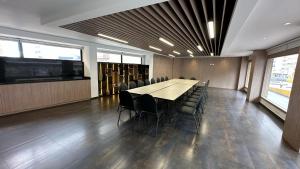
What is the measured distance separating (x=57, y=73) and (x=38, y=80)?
724mm

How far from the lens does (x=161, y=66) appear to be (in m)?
10.5

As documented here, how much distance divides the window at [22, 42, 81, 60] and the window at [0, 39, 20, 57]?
0.60 feet

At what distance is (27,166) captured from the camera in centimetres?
183

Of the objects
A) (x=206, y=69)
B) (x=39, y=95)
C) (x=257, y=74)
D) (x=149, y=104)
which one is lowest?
(x=39, y=95)

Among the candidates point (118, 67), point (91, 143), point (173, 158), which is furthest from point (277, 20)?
point (118, 67)

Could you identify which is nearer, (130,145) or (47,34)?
(130,145)

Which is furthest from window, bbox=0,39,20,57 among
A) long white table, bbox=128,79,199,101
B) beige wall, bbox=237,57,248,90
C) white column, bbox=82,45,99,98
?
beige wall, bbox=237,57,248,90

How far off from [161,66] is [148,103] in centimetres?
798

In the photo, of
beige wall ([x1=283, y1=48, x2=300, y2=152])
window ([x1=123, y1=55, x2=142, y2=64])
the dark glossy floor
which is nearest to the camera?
the dark glossy floor

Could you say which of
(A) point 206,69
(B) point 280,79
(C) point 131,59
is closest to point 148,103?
(B) point 280,79

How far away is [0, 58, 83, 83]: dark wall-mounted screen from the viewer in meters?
3.77

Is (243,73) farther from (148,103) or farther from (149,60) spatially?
(148,103)

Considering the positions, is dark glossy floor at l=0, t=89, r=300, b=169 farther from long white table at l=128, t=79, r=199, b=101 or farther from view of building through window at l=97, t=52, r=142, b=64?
view of building through window at l=97, t=52, r=142, b=64

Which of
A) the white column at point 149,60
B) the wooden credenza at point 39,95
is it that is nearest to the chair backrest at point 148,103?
the wooden credenza at point 39,95
